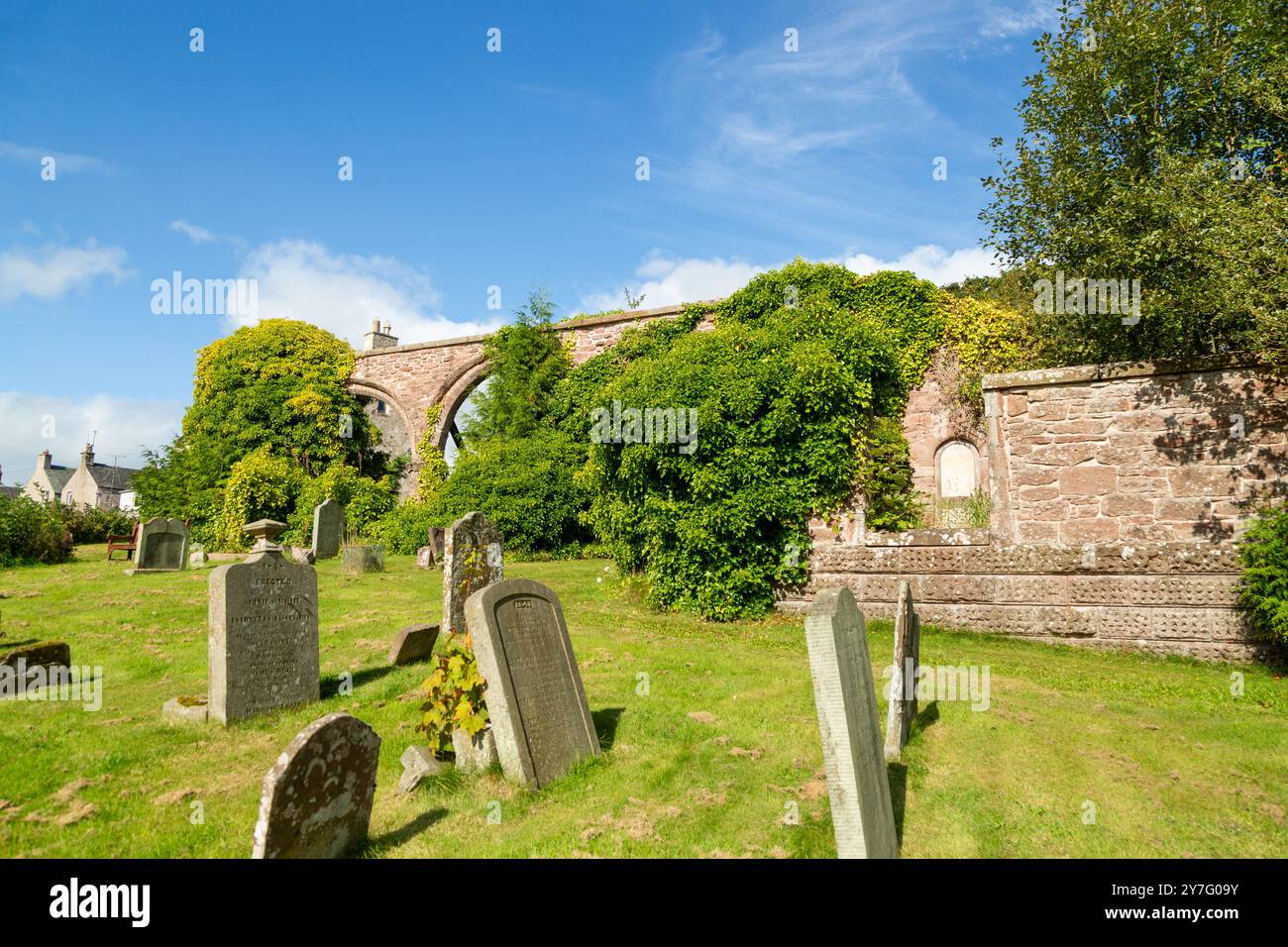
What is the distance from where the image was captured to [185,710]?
6.44 metres

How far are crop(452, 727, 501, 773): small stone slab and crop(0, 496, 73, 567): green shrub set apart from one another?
18.1 meters

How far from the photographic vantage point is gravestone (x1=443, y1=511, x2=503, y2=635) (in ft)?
29.0

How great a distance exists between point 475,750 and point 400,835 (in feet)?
3.20

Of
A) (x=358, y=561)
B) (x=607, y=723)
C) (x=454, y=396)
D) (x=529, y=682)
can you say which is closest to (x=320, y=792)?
(x=529, y=682)

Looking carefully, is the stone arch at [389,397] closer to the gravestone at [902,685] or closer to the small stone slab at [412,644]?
the small stone slab at [412,644]

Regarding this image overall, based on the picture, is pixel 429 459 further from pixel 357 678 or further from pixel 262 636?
pixel 262 636

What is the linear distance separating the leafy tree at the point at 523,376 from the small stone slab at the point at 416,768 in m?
16.6

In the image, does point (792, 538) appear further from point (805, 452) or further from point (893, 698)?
point (893, 698)

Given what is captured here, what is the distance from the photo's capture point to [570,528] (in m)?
19.9

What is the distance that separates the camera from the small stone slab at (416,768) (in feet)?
16.9

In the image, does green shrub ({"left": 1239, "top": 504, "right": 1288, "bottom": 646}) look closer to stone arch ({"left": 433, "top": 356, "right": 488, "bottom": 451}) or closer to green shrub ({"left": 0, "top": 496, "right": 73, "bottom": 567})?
stone arch ({"left": 433, "top": 356, "right": 488, "bottom": 451})

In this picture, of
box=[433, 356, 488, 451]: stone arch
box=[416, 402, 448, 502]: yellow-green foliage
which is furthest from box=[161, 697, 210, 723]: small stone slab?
box=[433, 356, 488, 451]: stone arch

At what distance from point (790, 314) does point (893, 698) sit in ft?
28.8

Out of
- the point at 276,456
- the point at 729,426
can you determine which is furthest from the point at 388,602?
the point at 276,456
